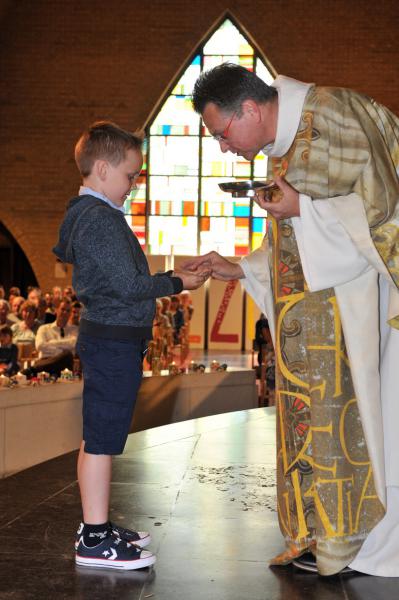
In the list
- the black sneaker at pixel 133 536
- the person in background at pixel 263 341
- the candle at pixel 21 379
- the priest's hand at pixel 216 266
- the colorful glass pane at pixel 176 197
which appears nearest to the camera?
the black sneaker at pixel 133 536

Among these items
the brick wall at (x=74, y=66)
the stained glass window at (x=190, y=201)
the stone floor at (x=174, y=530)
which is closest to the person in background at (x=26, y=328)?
the stone floor at (x=174, y=530)

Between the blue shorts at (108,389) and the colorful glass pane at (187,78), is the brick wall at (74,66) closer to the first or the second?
the colorful glass pane at (187,78)

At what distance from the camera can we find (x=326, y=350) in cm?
289

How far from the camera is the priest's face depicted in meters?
2.85

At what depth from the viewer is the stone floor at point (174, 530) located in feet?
8.85

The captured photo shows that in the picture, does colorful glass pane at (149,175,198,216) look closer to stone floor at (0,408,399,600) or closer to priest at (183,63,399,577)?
stone floor at (0,408,399,600)

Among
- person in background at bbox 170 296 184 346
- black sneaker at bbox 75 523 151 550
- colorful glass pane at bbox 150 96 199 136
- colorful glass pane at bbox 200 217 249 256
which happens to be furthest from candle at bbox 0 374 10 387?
colorful glass pane at bbox 150 96 199 136

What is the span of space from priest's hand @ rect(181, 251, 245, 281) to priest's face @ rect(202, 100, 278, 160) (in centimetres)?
50

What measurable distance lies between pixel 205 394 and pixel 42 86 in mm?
12390

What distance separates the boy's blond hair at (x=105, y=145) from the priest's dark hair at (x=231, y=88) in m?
0.29

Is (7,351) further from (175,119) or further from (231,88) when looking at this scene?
(175,119)

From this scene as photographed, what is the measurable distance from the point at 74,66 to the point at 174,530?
17.5 metres

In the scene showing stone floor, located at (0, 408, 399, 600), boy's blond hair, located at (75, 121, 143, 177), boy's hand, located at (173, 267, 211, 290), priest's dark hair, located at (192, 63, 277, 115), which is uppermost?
priest's dark hair, located at (192, 63, 277, 115)

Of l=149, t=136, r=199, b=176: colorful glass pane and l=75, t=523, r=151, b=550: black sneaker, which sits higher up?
l=149, t=136, r=199, b=176: colorful glass pane
